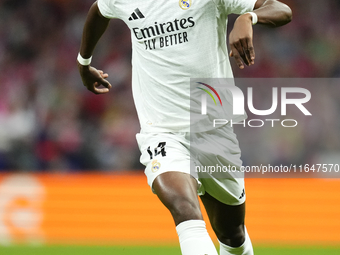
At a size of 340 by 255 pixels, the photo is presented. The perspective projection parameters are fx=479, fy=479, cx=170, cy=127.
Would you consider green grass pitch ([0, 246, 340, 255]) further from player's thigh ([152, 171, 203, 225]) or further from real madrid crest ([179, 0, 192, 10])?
real madrid crest ([179, 0, 192, 10])

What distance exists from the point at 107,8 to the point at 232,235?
187 cm

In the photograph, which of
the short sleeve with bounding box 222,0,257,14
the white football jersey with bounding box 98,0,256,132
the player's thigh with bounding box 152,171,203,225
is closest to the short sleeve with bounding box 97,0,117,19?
the white football jersey with bounding box 98,0,256,132

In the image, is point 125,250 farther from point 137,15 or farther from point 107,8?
point 137,15

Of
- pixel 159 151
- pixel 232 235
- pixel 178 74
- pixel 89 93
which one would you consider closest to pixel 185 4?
pixel 178 74

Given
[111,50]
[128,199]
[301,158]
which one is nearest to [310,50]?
[301,158]

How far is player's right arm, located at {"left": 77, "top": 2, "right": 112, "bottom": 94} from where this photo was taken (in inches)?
140

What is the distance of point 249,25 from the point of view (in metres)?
2.45

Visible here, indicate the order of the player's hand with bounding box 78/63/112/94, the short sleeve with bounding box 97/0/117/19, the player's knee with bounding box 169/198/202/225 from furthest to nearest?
the player's hand with bounding box 78/63/112/94 < the short sleeve with bounding box 97/0/117/19 < the player's knee with bounding box 169/198/202/225

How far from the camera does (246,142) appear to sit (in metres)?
7.54

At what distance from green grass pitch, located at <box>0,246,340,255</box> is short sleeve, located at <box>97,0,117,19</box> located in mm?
2763

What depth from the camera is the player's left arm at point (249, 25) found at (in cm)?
238

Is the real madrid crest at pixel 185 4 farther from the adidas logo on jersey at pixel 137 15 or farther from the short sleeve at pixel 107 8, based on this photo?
the short sleeve at pixel 107 8

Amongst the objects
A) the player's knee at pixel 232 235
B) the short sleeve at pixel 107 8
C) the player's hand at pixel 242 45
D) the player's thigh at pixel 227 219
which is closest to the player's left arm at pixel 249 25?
the player's hand at pixel 242 45

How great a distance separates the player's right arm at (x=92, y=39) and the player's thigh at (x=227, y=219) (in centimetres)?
128
